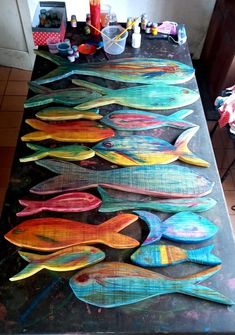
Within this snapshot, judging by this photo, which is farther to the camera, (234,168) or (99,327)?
(234,168)

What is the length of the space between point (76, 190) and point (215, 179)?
1.57ft

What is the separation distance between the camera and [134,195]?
3.42 ft

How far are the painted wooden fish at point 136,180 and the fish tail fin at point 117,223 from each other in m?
0.10

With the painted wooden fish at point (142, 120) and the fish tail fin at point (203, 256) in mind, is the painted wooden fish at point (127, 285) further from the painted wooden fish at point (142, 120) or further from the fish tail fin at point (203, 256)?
the painted wooden fish at point (142, 120)

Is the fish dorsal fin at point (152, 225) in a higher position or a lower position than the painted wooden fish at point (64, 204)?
higher

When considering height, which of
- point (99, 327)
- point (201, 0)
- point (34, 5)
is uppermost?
point (201, 0)

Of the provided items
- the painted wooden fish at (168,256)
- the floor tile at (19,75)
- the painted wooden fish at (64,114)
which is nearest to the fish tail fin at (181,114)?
the painted wooden fish at (64,114)

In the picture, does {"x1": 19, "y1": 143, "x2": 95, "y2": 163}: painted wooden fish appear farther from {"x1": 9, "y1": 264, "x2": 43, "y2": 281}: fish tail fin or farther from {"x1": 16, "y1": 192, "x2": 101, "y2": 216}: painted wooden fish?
{"x1": 9, "y1": 264, "x2": 43, "y2": 281}: fish tail fin

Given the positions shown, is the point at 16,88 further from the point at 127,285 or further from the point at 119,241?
the point at 127,285

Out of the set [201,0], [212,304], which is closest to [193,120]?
[212,304]

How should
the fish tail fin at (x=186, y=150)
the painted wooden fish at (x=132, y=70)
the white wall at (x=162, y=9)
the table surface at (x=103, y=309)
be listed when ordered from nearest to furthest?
1. the table surface at (x=103, y=309)
2. the fish tail fin at (x=186, y=150)
3. the painted wooden fish at (x=132, y=70)
4. the white wall at (x=162, y=9)

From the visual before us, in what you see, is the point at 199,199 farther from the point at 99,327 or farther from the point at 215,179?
the point at 99,327

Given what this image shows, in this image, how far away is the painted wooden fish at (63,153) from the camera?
1.14m

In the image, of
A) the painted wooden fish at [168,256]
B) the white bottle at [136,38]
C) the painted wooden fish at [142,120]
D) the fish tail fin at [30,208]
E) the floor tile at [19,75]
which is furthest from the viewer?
the floor tile at [19,75]
